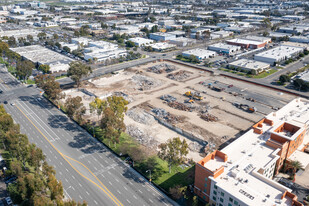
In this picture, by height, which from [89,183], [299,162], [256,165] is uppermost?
[256,165]

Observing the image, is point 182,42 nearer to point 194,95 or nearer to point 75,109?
point 194,95

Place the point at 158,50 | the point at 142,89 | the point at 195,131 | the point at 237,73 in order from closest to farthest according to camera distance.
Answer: the point at 195,131 < the point at 142,89 < the point at 237,73 < the point at 158,50

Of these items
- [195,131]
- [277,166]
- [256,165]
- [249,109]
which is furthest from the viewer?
[249,109]

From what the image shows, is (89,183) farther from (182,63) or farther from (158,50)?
(158,50)

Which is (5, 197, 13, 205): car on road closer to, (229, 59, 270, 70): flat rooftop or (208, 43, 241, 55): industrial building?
(229, 59, 270, 70): flat rooftop

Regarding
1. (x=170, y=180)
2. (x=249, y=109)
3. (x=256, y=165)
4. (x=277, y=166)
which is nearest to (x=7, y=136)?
(x=170, y=180)

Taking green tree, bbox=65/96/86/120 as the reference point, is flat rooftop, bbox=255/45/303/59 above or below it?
above

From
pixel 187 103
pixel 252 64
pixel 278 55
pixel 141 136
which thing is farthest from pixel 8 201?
pixel 278 55

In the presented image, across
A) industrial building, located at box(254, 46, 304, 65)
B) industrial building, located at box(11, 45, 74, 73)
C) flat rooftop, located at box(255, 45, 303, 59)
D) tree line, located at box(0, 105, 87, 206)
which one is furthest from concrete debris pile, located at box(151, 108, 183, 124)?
flat rooftop, located at box(255, 45, 303, 59)
